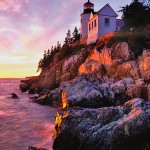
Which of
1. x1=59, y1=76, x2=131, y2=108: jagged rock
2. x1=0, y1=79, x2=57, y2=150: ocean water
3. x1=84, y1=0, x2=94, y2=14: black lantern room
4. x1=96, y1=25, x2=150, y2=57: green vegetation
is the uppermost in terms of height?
x1=84, y1=0, x2=94, y2=14: black lantern room

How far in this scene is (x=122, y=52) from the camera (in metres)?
26.7

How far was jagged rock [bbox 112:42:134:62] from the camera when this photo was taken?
25772 millimetres

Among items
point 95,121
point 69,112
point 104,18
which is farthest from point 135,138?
point 104,18

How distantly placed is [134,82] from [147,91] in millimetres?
1792

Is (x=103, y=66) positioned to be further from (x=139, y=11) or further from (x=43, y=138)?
(x=43, y=138)

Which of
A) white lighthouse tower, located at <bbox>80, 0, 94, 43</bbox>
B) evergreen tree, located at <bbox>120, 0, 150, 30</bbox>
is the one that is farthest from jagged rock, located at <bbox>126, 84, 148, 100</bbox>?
white lighthouse tower, located at <bbox>80, 0, 94, 43</bbox>

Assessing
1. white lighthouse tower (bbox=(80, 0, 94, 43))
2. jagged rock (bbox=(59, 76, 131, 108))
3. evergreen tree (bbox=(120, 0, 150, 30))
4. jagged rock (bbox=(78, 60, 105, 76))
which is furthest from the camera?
white lighthouse tower (bbox=(80, 0, 94, 43))

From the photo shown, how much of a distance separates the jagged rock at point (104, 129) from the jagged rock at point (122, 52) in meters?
15.3

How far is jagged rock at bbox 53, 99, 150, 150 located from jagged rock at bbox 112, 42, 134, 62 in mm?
15337

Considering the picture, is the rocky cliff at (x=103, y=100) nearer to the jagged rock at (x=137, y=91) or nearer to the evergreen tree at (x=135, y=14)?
the jagged rock at (x=137, y=91)

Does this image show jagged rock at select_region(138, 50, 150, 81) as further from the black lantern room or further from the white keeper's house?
the black lantern room

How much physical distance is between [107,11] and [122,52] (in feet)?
41.1

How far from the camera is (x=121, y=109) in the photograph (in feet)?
35.3

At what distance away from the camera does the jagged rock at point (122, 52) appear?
25772 millimetres
